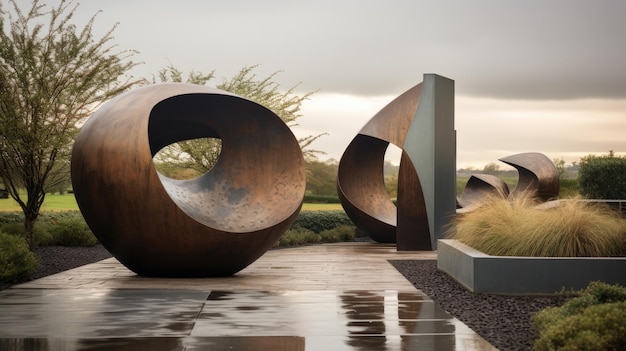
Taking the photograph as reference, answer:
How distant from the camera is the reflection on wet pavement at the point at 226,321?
6637 millimetres

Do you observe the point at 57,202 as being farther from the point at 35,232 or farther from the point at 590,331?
the point at 590,331

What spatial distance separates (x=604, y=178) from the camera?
2416cm

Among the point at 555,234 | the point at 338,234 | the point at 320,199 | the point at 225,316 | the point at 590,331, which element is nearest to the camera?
the point at 590,331

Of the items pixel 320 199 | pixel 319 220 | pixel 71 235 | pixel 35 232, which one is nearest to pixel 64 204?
pixel 320 199

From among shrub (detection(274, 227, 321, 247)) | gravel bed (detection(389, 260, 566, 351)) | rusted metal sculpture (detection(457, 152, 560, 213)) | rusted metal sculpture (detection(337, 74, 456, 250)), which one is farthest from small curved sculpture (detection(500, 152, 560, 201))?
gravel bed (detection(389, 260, 566, 351))

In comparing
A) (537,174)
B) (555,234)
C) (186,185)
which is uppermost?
(537,174)

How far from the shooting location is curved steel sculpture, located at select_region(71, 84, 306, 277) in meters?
10.5

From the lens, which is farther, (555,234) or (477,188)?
(477,188)

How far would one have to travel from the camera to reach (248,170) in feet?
41.3

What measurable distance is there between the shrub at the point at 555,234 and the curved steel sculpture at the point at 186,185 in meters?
2.89

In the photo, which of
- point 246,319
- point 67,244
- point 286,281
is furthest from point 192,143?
point 246,319

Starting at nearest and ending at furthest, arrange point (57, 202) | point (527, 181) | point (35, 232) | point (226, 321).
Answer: point (226, 321)
point (35, 232)
point (527, 181)
point (57, 202)

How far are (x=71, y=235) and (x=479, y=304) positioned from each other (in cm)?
1156

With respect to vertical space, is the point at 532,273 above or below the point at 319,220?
below
